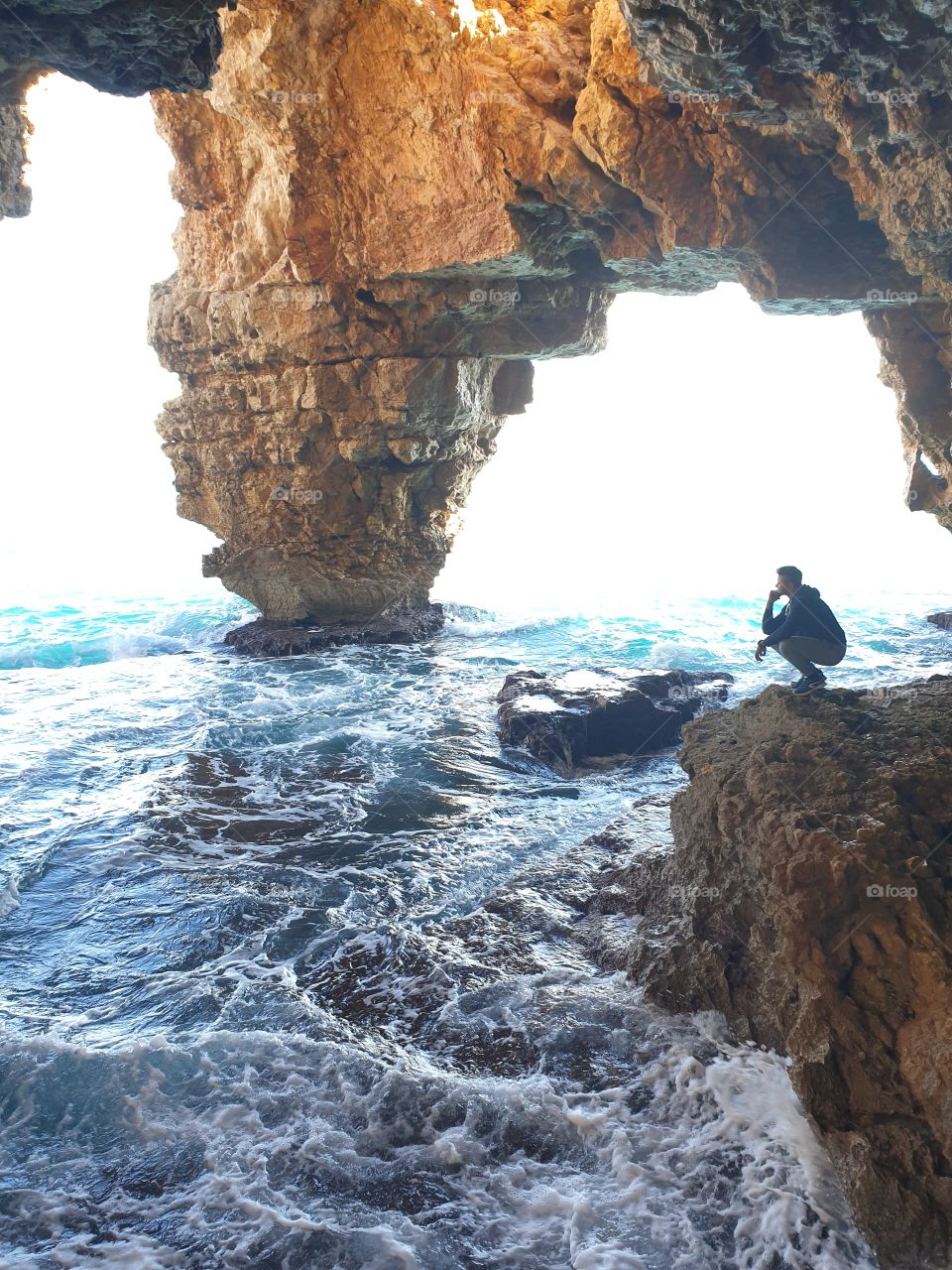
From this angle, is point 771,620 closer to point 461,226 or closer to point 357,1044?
point 357,1044

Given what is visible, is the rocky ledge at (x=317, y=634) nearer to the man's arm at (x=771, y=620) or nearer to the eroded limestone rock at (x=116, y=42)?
the man's arm at (x=771, y=620)

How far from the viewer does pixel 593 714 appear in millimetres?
9102

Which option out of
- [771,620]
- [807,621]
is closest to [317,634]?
[771,620]

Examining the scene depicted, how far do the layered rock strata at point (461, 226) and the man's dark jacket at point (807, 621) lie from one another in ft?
11.7

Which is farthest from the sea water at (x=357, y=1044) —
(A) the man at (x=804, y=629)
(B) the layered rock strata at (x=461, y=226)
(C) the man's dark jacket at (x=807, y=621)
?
(B) the layered rock strata at (x=461, y=226)

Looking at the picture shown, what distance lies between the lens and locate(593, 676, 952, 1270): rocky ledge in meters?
3.12

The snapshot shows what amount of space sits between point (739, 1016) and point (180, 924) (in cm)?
348

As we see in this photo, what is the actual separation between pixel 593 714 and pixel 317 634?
6582mm

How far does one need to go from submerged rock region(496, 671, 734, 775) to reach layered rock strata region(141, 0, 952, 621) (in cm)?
517

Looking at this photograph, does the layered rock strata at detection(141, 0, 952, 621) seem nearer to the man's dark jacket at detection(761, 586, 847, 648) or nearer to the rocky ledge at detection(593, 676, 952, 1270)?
the man's dark jacket at detection(761, 586, 847, 648)

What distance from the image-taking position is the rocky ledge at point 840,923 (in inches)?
123

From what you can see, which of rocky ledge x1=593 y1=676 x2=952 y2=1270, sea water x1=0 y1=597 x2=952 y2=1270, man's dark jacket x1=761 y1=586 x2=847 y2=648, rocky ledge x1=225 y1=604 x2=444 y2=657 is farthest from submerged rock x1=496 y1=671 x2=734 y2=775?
rocky ledge x1=225 y1=604 x2=444 y2=657

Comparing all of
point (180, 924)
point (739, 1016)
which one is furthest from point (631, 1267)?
point (180, 924)

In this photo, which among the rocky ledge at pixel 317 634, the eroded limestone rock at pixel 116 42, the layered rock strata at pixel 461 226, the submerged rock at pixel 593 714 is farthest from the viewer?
the rocky ledge at pixel 317 634
